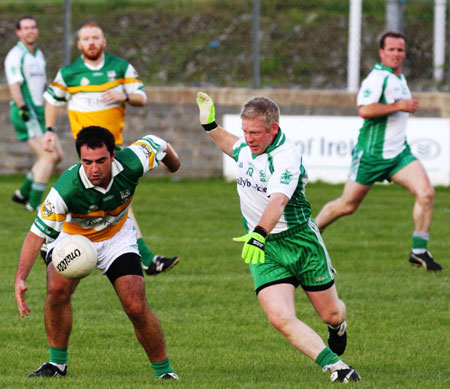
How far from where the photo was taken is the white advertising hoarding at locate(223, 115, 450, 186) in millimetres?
16578

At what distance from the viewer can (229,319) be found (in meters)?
8.48

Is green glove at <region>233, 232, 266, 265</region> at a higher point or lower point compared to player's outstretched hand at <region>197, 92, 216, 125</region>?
lower

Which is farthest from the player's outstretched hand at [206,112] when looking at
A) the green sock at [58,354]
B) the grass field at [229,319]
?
the green sock at [58,354]

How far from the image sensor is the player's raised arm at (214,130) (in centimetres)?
698

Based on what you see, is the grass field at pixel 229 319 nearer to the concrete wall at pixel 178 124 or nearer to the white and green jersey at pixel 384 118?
the white and green jersey at pixel 384 118

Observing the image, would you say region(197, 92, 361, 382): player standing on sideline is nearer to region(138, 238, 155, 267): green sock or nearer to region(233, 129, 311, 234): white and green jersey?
region(233, 129, 311, 234): white and green jersey

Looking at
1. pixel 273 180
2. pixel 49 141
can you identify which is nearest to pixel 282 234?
pixel 273 180

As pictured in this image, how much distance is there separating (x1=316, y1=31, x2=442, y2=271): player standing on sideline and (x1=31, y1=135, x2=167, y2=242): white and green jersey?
13.6 feet

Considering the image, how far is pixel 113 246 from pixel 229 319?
2175 millimetres

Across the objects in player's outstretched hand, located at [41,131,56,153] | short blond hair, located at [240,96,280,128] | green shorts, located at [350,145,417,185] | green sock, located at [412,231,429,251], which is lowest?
green sock, located at [412,231,429,251]

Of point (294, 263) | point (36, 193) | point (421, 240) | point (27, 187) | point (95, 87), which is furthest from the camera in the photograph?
point (27, 187)

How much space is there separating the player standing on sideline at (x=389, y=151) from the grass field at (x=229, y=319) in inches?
20.0

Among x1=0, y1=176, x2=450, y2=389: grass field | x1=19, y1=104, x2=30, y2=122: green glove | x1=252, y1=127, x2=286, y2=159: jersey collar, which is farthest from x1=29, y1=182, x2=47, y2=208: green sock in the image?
x1=252, y1=127, x2=286, y2=159: jersey collar

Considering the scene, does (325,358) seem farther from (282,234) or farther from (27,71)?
(27,71)
